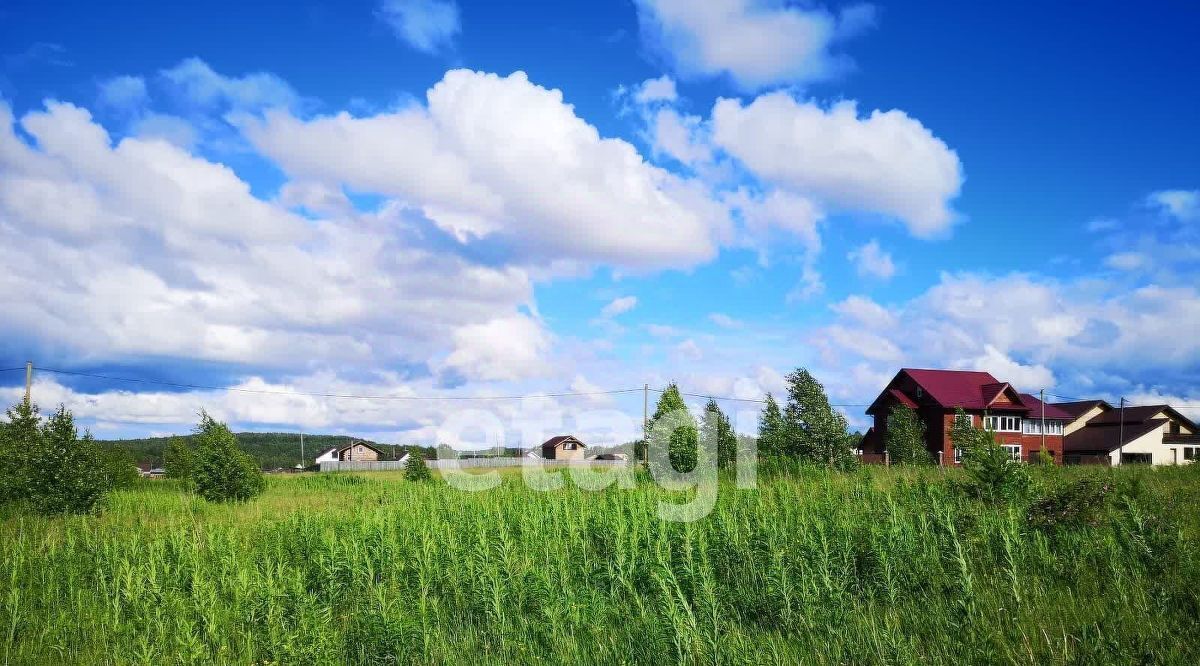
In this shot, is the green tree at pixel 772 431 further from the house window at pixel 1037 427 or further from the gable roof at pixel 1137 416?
the gable roof at pixel 1137 416

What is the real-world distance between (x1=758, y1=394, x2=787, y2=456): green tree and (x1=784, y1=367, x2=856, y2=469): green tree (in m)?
0.19

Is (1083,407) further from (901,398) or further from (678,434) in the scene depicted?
(678,434)

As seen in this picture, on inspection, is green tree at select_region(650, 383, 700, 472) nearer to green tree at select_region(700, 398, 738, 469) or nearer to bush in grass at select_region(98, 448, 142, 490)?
green tree at select_region(700, 398, 738, 469)

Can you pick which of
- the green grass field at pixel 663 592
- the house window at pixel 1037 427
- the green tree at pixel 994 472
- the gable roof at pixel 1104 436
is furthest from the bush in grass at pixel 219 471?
the gable roof at pixel 1104 436

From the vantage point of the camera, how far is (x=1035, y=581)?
22.3ft

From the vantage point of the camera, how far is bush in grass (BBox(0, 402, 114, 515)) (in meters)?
19.5

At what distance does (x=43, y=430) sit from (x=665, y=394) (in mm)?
20051

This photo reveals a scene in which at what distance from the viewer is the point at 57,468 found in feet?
64.3

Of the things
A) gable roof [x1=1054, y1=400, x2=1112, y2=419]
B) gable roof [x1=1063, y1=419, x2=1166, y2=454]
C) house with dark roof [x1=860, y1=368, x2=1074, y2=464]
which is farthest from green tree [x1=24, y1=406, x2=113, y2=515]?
gable roof [x1=1054, y1=400, x2=1112, y2=419]

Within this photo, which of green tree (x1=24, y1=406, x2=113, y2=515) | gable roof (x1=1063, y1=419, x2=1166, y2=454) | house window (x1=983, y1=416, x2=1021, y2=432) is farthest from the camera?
gable roof (x1=1063, y1=419, x2=1166, y2=454)

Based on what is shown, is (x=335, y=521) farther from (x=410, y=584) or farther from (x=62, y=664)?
(x=62, y=664)

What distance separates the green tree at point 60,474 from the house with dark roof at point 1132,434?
67.1 m

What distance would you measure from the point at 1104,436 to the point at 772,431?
52232mm

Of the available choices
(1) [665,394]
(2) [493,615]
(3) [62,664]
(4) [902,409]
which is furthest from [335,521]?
(4) [902,409]
